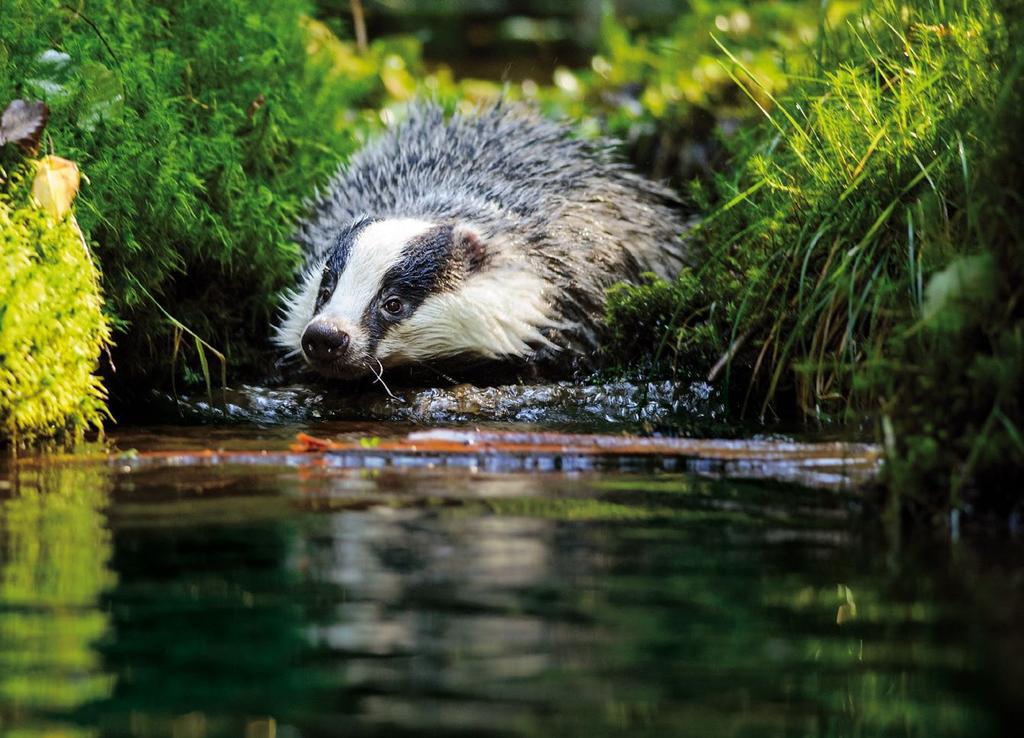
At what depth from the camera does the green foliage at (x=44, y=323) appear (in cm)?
471

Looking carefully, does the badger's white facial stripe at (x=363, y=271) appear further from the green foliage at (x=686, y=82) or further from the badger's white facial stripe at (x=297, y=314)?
the green foliage at (x=686, y=82)

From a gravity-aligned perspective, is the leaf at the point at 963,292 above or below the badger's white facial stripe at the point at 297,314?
below

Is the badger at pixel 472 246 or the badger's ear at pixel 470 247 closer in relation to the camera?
the badger at pixel 472 246

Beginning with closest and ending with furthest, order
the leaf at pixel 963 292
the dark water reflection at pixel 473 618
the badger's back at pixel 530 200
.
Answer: the dark water reflection at pixel 473 618, the leaf at pixel 963 292, the badger's back at pixel 530 200

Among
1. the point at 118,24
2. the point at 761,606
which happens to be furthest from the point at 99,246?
the point at 761,606

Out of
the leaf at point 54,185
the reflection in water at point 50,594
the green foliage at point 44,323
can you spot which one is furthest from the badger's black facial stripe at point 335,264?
the reflection in water at point 50,594

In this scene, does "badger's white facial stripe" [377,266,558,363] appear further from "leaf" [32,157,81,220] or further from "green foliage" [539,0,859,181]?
"leaf" [32,157,81,220]

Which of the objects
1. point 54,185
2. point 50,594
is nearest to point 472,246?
point 54,185

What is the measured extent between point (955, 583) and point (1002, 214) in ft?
3.67

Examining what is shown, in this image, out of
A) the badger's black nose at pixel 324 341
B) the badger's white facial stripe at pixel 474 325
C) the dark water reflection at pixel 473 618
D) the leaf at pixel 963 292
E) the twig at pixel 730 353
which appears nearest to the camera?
the dark water reflection at pixel 473 618

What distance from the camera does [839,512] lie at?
375 centimetres

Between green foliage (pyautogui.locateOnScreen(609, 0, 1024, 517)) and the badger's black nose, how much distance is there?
1.18 metres

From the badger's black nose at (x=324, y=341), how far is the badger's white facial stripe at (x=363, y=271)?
0.38ft

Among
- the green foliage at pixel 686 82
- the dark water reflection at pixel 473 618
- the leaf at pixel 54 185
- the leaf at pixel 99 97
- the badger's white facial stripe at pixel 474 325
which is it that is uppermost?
the green foliage at pixel 686 82
